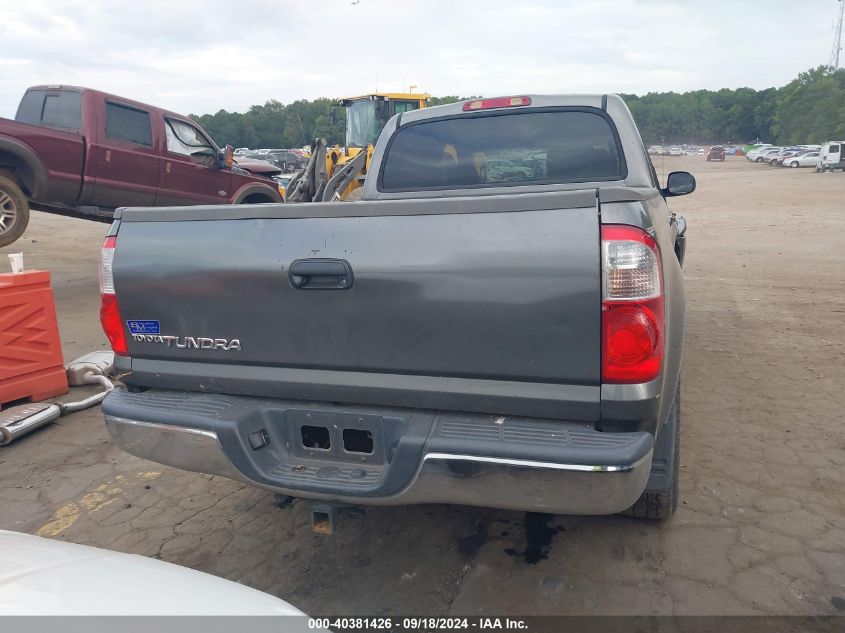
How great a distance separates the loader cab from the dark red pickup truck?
4.22m

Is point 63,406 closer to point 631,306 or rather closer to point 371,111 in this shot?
point 631,306

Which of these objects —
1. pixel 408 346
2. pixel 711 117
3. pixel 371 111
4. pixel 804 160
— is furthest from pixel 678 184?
pixel 711 117

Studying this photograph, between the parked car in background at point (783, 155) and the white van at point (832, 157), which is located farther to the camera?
the parked car in background at point (783, 155)

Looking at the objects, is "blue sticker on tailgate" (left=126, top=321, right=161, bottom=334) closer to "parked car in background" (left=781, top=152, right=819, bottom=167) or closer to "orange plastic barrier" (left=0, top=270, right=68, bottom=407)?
"orange plastic barrier" (left=0, top=270, right=68, bottom=407)

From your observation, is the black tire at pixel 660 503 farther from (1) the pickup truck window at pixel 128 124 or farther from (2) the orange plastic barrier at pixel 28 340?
(1) the pickup truck window at pixel 128 124

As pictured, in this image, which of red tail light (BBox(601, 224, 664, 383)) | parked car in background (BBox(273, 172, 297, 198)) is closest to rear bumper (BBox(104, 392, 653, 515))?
red tail light (BBox(601, 224, 664, 383))

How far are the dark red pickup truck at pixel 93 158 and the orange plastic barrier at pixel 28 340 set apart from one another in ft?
14.1

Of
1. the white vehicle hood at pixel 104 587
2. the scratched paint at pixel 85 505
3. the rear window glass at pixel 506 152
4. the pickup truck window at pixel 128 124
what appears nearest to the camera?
the white vehicle hood at pixel 104 587

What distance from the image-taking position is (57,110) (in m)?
9.00

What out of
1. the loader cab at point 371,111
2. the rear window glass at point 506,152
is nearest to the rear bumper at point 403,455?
the rear window glass at point 506,152

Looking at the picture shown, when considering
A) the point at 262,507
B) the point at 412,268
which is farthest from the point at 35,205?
the point at 412,268

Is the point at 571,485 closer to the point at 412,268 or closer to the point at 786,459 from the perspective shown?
the point at 412,268

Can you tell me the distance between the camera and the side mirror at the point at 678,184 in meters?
4.34

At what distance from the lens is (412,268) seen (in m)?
2.29
